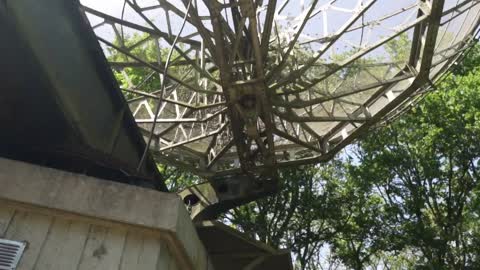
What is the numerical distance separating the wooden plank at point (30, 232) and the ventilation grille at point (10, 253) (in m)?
0.03

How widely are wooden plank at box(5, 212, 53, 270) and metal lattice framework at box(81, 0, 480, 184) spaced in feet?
8.10

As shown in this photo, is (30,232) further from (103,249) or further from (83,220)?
(103,249)

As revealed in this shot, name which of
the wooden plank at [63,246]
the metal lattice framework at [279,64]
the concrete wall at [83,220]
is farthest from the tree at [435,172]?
the wooden plank at [63,246]

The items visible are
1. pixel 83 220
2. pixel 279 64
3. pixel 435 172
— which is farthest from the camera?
pixel 435 172

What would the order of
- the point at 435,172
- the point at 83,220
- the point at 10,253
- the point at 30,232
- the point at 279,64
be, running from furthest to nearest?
the point at 435,172
the point at 279,64
the point at 83,220
the point at 30,232
the point at 10,253

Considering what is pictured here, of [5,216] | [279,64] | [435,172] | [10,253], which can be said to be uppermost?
[435,172]

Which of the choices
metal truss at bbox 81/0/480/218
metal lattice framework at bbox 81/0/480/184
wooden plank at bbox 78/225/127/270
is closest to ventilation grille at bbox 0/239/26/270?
wooden plank at bbox 78/225/127/270

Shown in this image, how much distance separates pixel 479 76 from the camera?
44.1 feet

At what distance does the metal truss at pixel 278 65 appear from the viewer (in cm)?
561

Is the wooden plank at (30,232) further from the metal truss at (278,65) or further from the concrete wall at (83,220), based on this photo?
the metal truss at (278,65)

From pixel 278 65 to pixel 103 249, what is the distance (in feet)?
12.3

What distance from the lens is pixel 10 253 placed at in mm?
2570

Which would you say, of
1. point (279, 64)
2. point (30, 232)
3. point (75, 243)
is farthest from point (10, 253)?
point (279, 64)

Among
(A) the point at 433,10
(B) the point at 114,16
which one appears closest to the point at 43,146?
A: (B) the point at 114,16
